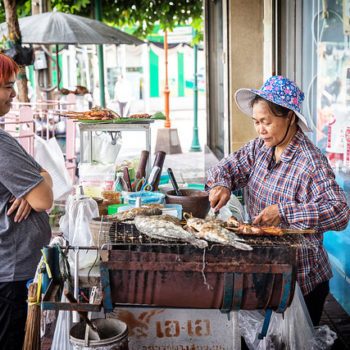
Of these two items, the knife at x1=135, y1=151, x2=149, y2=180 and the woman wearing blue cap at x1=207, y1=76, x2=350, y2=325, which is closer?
the woman wearing blue cap at x1=207, y1=76, x2=350, y2=325

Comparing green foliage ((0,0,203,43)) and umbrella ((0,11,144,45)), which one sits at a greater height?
green foliage ((0,0,203,43))

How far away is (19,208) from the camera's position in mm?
2627

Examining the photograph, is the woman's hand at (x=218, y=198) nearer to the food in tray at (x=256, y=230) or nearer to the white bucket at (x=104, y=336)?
the food in tray at (x=256, y=230)

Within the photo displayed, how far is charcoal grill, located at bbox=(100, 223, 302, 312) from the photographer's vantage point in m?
2.04

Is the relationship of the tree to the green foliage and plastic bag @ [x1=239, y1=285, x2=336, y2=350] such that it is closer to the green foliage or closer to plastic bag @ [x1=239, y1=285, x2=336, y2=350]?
the green foliage

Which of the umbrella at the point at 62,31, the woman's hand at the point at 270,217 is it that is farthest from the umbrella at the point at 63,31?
the woman's hand at the point at 270,217

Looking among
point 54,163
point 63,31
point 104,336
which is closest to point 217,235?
point 104,336

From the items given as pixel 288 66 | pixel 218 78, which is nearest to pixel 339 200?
pixel 288 66

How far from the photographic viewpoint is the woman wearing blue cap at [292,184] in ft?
8.73

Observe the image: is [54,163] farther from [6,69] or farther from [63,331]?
[63,331]

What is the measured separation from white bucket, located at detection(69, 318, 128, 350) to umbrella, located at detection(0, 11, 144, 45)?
7367mm

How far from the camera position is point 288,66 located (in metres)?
5.71

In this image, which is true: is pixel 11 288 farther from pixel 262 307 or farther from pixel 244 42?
pixel 244 42

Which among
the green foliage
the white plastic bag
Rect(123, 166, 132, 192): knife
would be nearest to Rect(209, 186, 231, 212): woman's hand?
Rect(123, 166, 132, 192): knife
